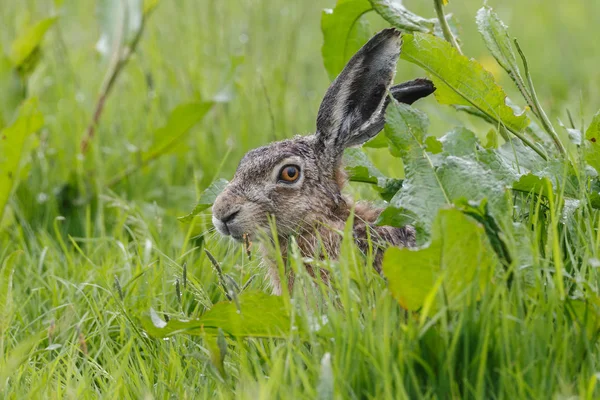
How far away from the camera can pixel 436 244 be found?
2.65m

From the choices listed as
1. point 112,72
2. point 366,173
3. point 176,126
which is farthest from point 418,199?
point 112,72

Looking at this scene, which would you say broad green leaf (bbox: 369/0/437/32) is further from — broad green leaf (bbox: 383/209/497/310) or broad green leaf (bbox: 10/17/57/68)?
broad green leaf (bbox: 10/17/57/68)

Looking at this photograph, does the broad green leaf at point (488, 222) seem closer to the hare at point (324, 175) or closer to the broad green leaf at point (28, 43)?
the hare at point (324, 175)

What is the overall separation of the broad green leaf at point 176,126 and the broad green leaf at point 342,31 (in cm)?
123

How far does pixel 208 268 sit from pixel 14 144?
4.51 ft

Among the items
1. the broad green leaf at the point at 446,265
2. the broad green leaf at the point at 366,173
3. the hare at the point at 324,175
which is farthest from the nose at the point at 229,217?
the broad green leaf at the point at 446,265

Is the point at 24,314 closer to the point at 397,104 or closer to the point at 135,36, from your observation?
the point at 397,104

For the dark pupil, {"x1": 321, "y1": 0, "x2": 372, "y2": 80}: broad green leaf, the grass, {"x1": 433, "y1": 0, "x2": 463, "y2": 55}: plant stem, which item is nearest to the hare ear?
{"x1": 433, "y1": 0, "x2": 463, "y2": 55}: plant stem

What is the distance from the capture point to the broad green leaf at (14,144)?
14.7ft

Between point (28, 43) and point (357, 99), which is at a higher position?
point (357, 99)

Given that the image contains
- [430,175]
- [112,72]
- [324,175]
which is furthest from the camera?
[112,72]

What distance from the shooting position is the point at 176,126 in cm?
532

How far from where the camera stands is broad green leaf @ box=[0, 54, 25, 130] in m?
5.30

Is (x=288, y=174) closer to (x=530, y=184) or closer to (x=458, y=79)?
(x=458, y=79)
